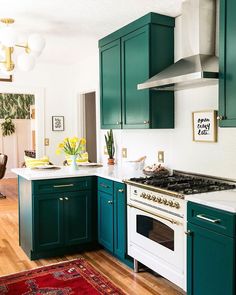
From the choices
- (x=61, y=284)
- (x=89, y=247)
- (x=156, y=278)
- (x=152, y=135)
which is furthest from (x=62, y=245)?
(x=152, y=135)

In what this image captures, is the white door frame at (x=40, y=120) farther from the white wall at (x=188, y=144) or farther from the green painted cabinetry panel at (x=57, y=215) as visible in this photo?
Result: the white wall at (x=188, y=144)

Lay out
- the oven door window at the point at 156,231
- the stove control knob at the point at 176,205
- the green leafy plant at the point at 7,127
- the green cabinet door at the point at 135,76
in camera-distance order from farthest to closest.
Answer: the green leafy plant at the point at 7,127
the green cabinet door at the point at 135,76
the oven door window at the point at 156,231
the stove control knob at the point at 176,205

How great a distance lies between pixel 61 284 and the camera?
10.2 ft

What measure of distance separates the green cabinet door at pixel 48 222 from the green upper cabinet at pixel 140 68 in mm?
1159

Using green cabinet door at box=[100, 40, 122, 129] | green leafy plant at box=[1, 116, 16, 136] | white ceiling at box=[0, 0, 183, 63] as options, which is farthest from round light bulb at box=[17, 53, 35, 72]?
green leafy plant at box=[1, 116, 16, 136]

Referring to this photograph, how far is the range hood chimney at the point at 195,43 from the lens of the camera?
292 centimetres

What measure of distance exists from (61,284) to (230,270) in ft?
5.22

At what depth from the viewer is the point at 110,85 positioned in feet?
13.8

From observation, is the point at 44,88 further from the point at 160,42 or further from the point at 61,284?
the point at 61,284

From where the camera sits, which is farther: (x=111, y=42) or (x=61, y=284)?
(x=111, y=42)

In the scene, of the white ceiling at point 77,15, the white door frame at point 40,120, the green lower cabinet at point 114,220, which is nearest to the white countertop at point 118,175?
the green lower cabinet at point 114,220

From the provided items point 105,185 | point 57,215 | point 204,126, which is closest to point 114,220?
point 105,185

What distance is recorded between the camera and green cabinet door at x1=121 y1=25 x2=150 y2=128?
11.6 feet

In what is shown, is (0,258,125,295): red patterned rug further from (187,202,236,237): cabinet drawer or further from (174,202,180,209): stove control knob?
(187,202,236,237): cabinet drawer
